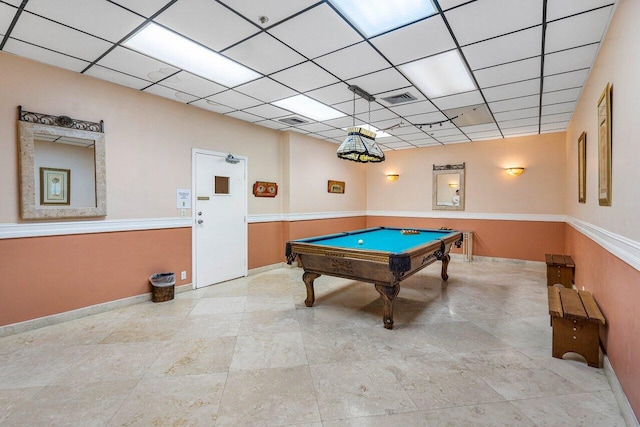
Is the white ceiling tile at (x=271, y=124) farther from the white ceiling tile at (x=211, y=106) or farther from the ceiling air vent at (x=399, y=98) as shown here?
the ceiling air vent at (x=399, y=98)

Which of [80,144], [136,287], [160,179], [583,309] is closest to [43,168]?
[80,144]

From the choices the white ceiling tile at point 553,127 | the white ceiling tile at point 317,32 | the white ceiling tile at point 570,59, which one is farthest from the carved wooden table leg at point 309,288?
the white ceiling tile at point 553,127

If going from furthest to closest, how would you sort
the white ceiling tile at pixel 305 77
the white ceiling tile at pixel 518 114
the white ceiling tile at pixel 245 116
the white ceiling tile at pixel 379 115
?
the white ceiling tile at pixel 245 116 < the white ceiling tile at pixel 379 115 < the white ceiling tile at pixel 518 114 < the white ceiling tile at pixel 305 77

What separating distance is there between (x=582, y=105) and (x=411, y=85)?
2281 mm

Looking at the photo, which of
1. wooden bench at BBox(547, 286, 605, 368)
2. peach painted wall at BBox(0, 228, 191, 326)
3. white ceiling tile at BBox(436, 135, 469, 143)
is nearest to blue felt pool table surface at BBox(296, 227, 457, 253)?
wooden bench at BBox(547, 286, 605, 368)

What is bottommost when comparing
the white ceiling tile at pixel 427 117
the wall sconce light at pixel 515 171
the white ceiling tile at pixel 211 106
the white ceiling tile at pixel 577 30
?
the wall sconce light at pixel 515 171

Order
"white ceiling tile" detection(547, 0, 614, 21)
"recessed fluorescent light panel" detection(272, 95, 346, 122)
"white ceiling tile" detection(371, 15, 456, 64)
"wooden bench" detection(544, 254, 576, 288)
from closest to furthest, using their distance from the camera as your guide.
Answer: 1. "white ceiling tile" detection(547, 0, 614, 21)
2. "white ceiling tile" detection(371, 15, 456, 64)
3. "recessed fluorescent light panel" detection(272, 95, 346, 122)
4. "wooden bench" detection(544, 254, 576, 288)

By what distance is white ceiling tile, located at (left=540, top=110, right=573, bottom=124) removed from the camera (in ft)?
15.6

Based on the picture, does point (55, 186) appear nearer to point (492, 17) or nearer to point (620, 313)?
point (492, 17)

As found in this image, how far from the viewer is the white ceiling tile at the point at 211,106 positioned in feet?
14.0

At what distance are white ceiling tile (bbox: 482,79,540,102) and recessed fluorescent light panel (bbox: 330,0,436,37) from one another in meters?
1.97

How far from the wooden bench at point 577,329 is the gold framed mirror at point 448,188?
4.62 metres

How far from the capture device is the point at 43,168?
10.3 ft

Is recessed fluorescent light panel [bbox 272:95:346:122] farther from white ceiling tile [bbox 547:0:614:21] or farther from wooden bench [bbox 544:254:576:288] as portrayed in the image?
wooden bench [bbox 544:254:576:288]
